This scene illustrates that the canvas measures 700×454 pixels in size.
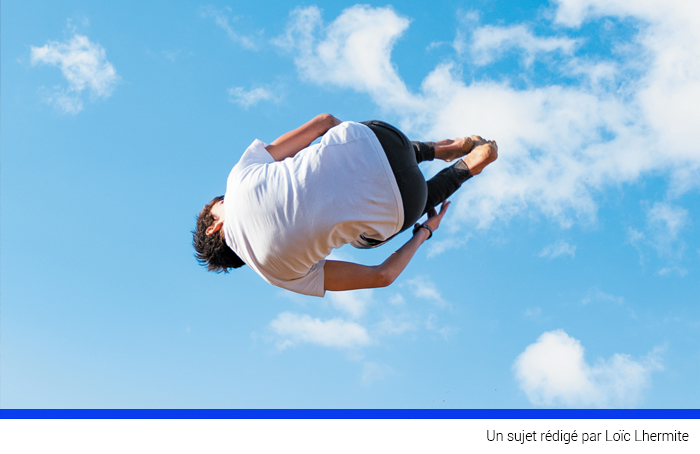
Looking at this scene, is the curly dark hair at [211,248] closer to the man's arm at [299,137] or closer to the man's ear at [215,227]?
the man's ear at [215,227]

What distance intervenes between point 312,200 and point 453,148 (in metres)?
2.21

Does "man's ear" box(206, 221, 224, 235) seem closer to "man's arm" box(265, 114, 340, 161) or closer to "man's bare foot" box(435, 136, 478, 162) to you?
"man's arm" box(265, 114, 340, 161)

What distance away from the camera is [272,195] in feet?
11.8

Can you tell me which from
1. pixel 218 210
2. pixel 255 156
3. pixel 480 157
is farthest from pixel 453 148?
pixel 218 210

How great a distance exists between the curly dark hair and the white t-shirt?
318mm

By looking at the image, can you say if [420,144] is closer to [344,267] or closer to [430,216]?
[430,216]

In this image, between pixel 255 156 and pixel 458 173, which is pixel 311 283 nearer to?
pixel 255 156

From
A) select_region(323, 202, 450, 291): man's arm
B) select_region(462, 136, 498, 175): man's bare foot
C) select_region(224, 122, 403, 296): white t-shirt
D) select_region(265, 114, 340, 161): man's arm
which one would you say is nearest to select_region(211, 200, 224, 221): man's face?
select_region(224, 122, 403, 296): white t-shirt

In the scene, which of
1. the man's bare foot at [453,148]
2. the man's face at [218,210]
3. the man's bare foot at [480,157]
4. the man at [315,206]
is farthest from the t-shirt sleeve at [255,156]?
the man's bare foot at [480,157]

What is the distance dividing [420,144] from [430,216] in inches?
26.5

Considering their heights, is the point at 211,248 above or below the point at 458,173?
below

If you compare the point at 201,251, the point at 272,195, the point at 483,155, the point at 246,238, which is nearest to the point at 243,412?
the point at 201,251

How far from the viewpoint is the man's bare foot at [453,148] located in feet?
17.2

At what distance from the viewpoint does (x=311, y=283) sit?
14.4ft
